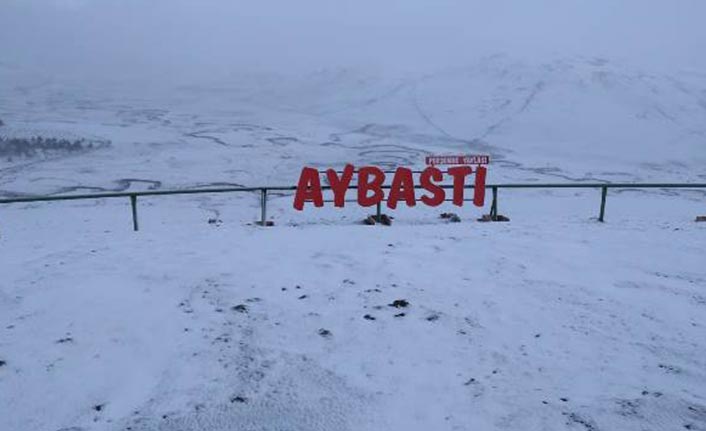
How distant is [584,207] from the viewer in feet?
76.5

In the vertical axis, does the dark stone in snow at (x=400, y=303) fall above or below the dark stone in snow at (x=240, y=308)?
above

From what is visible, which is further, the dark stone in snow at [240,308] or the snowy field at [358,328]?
the dark stone in snow at [240,308]

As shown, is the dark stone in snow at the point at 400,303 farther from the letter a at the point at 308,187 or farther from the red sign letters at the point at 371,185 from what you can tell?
the letter a at the point at 308,187

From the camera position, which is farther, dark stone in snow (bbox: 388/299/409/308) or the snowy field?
dark stone in snow (bbox: 388/299/409/308)

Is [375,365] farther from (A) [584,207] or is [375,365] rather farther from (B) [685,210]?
(B) [685,210]

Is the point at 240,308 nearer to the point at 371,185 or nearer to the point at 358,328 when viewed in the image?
the point at 358,328

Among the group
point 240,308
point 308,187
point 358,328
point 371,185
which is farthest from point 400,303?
point 308,187

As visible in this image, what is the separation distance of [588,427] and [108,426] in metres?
3.20

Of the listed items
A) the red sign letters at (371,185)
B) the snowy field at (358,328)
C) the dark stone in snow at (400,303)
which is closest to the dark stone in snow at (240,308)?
the snowy field at (358,328)

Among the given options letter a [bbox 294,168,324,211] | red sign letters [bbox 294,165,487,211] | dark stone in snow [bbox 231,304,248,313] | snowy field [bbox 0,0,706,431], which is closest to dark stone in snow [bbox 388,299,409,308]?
snowy field [bbox 0,0,706,431]

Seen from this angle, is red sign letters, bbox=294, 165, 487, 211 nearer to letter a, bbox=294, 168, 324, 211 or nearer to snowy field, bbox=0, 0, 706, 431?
letter a, bbox=294, 168, 324, 211

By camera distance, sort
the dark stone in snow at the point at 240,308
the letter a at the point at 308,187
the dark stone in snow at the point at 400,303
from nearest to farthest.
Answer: the dark stone in snow at the point at 240,308, the dark stone in snow at the point at 400,303, the letter a at the point at 308,187

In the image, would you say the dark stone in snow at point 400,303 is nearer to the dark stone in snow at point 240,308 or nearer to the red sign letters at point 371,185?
the dark stone in snow at point 240,308

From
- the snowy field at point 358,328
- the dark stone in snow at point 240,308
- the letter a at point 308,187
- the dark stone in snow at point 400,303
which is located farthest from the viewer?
the letter a at point 308,187
